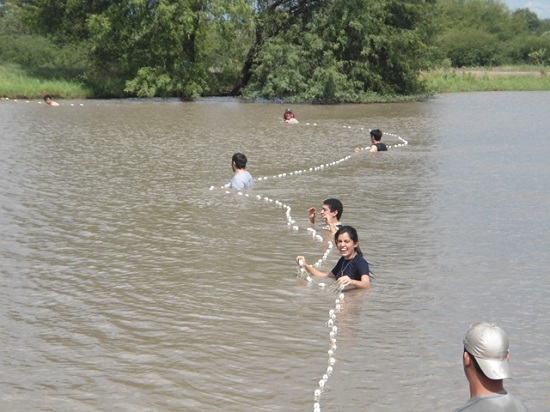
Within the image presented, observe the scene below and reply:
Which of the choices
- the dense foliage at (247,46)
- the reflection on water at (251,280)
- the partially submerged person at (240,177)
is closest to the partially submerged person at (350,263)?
the reflection on water at (251,280)

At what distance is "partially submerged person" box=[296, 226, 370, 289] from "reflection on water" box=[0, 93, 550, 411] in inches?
10.0

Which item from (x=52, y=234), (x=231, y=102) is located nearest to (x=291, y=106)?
(x=231, y=102)

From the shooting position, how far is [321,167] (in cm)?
1814

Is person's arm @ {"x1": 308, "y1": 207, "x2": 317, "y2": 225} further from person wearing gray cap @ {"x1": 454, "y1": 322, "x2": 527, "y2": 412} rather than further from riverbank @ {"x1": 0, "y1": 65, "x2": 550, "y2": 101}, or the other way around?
riverbank @ {"x1": 0, "y1": 65, "x2": 550, "y2": 101}

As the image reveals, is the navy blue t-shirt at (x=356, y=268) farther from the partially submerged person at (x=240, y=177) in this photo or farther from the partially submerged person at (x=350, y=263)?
the partially submerged person at (x=240, y=177)

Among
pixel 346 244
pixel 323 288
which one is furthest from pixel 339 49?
pixel 323 288

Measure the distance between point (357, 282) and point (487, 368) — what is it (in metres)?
4.97

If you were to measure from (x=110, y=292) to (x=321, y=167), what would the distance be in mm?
10069

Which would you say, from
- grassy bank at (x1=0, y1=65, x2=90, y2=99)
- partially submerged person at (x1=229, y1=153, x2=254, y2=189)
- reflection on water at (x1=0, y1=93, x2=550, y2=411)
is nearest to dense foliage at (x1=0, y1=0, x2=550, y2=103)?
grassy bank at (x1=0, y1=65, x2=90, y2=99)

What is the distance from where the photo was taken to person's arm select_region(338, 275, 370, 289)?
8523 millimetres

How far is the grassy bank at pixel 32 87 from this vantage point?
137 feet

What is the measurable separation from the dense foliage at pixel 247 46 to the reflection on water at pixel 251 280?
2254 centimetres

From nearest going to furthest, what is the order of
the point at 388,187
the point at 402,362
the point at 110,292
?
the point at 402,362
the point at 110,292
the point at 388,187

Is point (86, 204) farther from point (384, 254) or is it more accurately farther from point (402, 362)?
point (402, 362)
